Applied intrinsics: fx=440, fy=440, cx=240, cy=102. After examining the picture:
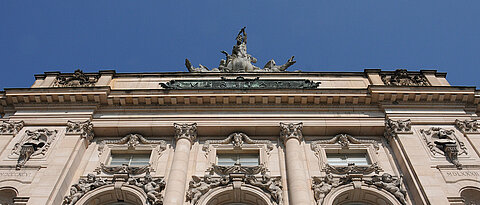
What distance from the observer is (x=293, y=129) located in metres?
18.9

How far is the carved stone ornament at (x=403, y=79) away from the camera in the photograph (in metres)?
22.5

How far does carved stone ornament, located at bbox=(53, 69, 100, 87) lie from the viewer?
22.3 m

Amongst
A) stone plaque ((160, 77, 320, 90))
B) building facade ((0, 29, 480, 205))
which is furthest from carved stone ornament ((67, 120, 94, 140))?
stone plaque ((160, 77, 320, 90))

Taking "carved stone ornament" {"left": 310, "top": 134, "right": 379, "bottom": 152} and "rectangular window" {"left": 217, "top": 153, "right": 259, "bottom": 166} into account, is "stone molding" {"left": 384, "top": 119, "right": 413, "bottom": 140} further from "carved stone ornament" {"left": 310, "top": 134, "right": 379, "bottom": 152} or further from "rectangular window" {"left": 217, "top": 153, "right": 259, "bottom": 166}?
"rectangular window" {"left": 217, "top": 153, "right": 259, "bottom": 166}

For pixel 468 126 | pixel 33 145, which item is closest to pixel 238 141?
pixel 33 145

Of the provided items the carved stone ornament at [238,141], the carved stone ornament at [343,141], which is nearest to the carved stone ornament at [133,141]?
the carved stone ornament at [238,141]

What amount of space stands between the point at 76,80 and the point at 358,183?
14862 mm

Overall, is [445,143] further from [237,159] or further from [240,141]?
[237,159]

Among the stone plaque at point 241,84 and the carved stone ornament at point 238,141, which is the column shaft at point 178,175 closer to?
the carved stone ornament at point 238,141

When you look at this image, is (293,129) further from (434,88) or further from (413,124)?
(434,88)

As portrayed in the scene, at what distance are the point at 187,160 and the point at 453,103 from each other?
12.5 meters

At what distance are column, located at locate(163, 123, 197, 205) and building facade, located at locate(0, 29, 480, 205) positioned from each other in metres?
0.05

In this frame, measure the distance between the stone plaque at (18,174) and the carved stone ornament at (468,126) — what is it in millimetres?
17504

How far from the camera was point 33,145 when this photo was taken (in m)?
18.0
